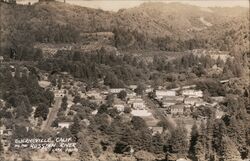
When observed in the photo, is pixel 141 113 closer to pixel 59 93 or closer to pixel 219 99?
pixel 219 99

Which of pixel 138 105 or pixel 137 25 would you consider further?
pixel 137 25

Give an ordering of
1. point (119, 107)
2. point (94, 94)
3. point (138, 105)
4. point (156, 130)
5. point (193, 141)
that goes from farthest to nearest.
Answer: point (94, 94) < point (138, 105) < point (119, 107) < point (156, 130) < point (193, 141)

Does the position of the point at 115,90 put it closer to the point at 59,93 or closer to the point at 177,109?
the point at 59,93

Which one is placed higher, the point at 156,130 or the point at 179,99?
the point at 156,130

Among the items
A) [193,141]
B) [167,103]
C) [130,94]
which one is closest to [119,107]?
[167,103]

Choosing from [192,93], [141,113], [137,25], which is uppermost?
[137,25]

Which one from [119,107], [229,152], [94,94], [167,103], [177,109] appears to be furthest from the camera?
[94,94]

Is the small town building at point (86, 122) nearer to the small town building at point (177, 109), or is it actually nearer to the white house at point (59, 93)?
the small town building at point (177, 109)

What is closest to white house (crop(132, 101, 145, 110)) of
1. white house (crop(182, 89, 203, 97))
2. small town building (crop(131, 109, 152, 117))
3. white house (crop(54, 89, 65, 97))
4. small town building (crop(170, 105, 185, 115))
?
small town building (crop(131, 109, 152, 117))
